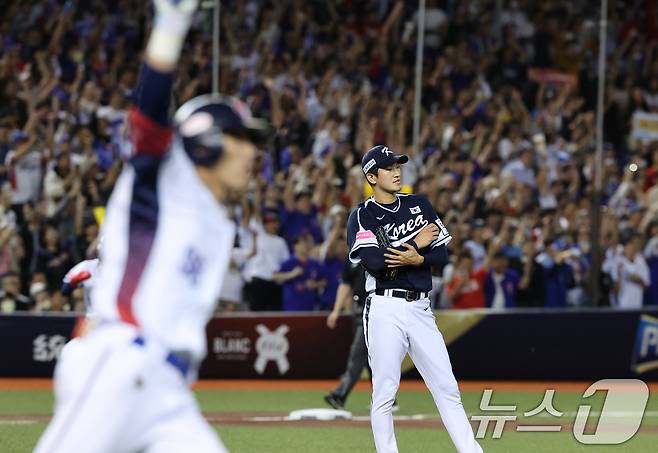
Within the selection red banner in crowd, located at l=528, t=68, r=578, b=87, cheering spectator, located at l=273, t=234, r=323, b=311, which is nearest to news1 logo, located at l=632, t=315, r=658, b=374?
cheering spectator, located at l=273, t=234, r=323, b=311

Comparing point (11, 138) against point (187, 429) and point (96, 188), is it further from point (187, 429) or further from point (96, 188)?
point (187, 429)

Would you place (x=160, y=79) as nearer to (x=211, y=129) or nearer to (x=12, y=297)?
(x=211, y=129)

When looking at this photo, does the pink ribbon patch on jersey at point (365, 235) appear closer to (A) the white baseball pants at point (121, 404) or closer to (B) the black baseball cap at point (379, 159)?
(B) the black baseball cap at point (379, 159)

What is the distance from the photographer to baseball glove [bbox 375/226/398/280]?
9695 millimetres

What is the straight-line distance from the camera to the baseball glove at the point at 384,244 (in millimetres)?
9695

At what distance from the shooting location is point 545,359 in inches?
742

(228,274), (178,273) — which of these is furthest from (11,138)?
(178,273)

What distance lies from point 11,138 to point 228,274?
366 cm

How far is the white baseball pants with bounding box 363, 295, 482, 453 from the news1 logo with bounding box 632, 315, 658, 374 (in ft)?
33.1

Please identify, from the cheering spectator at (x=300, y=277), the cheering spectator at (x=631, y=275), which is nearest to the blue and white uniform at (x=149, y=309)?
the cheering spectator at (x=300, y=277)

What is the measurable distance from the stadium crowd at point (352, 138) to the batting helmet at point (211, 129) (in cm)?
1295

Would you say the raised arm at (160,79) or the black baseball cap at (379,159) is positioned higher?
the raised arm at (160,79)

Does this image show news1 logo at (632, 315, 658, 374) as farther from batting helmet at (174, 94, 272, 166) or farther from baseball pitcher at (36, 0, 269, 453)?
batting helmet at (174, 94, 272, 166)

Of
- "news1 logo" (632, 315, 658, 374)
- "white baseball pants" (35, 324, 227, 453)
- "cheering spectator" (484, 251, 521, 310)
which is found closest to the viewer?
→ "white baseball pants" (35, 324, 227, 453)
